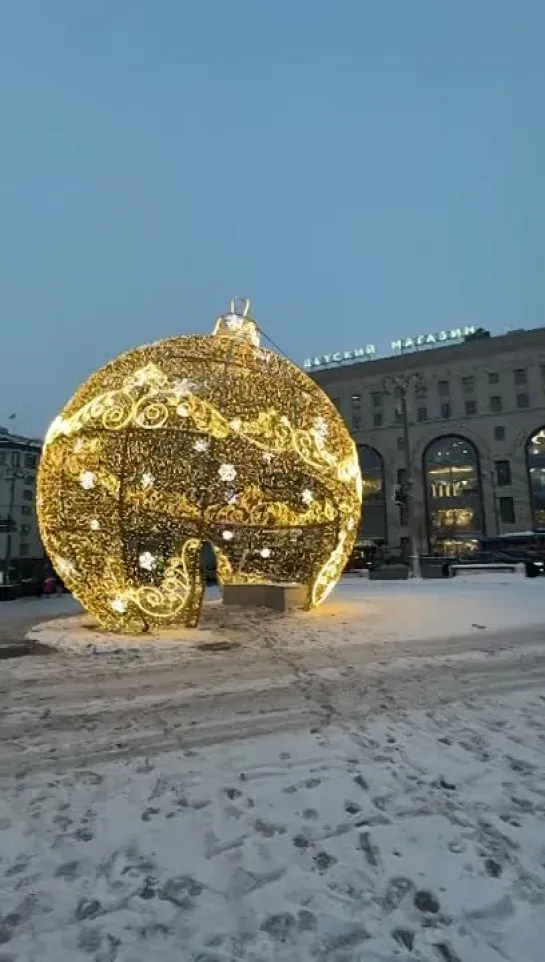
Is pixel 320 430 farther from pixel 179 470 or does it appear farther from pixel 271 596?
pixel 271 596

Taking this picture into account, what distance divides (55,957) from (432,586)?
1507 centimetres

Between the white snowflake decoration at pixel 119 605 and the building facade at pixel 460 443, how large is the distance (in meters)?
43.0

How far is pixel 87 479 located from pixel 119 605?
5.80 ft

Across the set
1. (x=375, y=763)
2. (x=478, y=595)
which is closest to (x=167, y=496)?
(x=375, y=763)

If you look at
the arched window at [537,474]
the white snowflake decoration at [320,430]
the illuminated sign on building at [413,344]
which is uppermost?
the illuminated sign on building at [413,344]

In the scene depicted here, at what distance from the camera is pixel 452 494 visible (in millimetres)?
52062

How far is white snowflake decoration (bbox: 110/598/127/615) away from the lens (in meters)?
7.50

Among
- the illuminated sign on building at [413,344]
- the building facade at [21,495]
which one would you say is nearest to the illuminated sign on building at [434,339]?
the illuminated sign on building at [413,344]

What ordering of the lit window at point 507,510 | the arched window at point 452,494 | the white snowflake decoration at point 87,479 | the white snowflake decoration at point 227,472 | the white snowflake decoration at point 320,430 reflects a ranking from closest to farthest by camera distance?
the white snowflake decoration at point 87,479 < the white snowflake decoration at point 227,472 < the white snowflake decoration at point 320,430 < the lit window at point 507,510 < the arched window at point 452,494

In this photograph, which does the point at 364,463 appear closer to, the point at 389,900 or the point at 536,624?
the point at 536,624

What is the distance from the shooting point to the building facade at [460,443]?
49.8 m

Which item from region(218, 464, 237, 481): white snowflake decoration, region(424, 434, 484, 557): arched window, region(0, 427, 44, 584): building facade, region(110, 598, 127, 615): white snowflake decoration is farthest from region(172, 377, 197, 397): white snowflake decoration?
region(0, 427, 44, 584): building facade

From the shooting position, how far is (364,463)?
57312mm

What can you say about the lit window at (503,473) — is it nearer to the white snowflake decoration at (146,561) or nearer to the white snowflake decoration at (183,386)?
the white snowflake decoration at (183,386)
